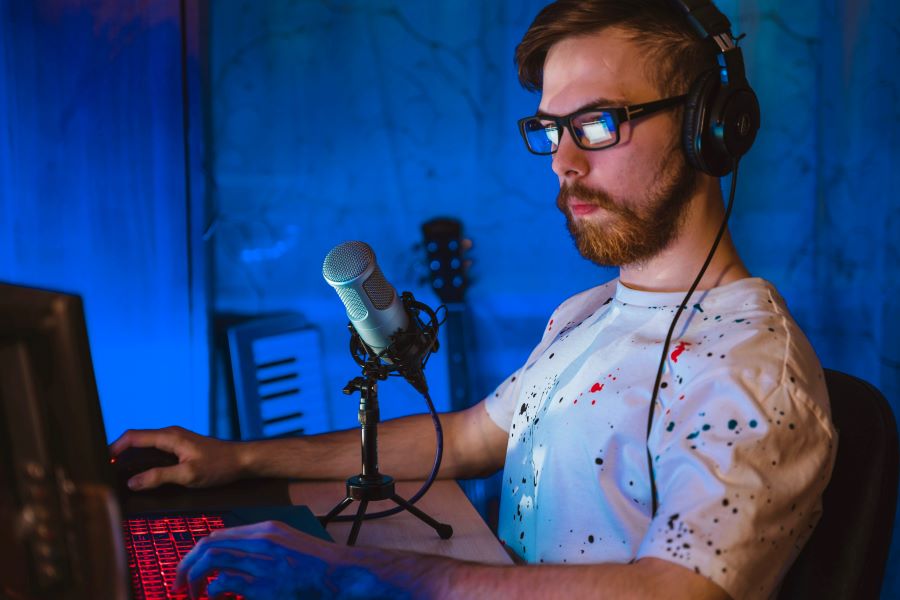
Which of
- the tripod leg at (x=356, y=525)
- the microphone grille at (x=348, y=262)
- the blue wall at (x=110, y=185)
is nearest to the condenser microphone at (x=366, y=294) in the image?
the microphone grille at (x=348, y=262)

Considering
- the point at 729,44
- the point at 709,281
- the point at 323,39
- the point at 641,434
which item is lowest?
the point at 641,434

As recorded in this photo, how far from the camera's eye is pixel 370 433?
1.18m

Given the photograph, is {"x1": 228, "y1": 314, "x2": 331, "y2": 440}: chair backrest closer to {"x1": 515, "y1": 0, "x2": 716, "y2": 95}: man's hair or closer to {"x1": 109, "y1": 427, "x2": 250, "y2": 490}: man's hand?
{"x1": 109, "y1": 427, "x2": 250, "y2": 490}: man's hand

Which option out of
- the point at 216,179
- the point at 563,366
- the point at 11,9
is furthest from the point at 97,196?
the point at 563,366

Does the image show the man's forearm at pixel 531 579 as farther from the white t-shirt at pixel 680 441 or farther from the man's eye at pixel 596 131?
the man's eye at pixel 596 131

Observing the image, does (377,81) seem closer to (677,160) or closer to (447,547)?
(677,160)

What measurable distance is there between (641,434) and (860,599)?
286 mm

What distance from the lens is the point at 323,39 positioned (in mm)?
2199

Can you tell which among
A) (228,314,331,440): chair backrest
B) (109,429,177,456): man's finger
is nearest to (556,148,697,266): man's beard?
(109,429,177,456): man's finger

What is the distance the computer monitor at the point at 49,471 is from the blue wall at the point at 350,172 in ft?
5.27

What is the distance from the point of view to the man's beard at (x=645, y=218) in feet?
4.08

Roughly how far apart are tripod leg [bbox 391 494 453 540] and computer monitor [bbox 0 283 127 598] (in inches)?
27.2

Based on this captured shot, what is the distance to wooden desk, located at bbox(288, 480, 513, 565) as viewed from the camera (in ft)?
3.79

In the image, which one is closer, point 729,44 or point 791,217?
point 729,44
